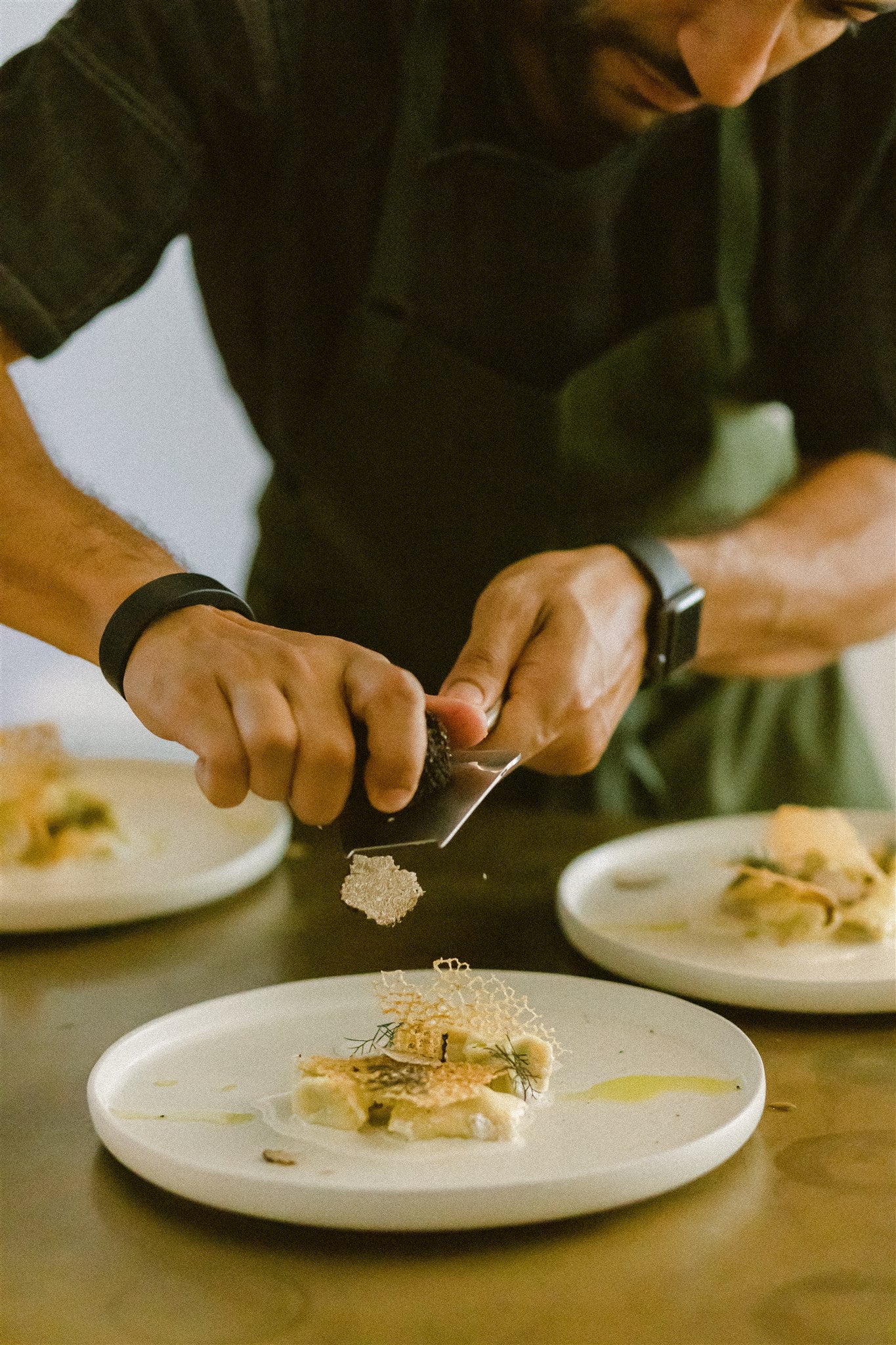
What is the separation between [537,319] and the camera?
110 cm

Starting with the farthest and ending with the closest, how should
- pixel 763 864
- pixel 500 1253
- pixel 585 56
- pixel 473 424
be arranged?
pixel 473 424, pixel 585 56, pixel 763 864, pixel 500 1253

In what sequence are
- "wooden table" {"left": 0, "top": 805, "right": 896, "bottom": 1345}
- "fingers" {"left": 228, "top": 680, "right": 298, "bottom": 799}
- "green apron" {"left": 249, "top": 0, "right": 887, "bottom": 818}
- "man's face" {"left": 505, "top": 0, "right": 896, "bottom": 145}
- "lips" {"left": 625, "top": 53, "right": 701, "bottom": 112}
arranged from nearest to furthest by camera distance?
"wooden table" {"left": 0, "top": 805, "right": 896, "bottom": 1345}
"fingers" {"left": 228, "top": 680, "right": 298, "bottom": 799}
"man's face" {"left": 505, "top": 0, "right": 896, "bottom": 145}
"lips" {"left": 625, "top": 53, "right": 701, "bottom": 112}
"green apron" {"left": 249, "top": 0, "right": 887, "bottom": 818}

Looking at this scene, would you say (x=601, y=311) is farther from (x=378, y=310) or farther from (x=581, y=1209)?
(x=581, y=1209)

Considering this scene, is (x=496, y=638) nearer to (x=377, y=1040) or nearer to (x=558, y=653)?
(x=558, y=653)

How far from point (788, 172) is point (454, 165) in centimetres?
29

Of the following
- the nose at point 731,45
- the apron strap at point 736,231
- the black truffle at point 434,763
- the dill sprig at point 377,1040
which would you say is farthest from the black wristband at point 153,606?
the apron strap at point 736,231

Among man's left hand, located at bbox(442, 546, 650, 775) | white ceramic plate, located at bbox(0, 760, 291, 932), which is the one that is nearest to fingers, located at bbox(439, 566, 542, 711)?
man's left hand, located at bbox(442, 546, 650, 775)

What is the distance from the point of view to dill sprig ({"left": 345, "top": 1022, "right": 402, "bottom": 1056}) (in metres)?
0.67

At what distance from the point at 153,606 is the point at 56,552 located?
0.13 m

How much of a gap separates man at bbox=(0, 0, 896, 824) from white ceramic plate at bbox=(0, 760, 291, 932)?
164mm

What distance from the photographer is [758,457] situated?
1262mm

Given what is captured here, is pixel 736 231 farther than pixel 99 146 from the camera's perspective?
Yes

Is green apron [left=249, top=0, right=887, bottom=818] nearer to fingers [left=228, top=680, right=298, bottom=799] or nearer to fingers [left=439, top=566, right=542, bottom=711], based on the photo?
fingers [left=439, top=566, right=542, bottom=711]

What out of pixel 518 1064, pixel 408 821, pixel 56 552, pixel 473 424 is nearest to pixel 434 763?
pixel 408 821
